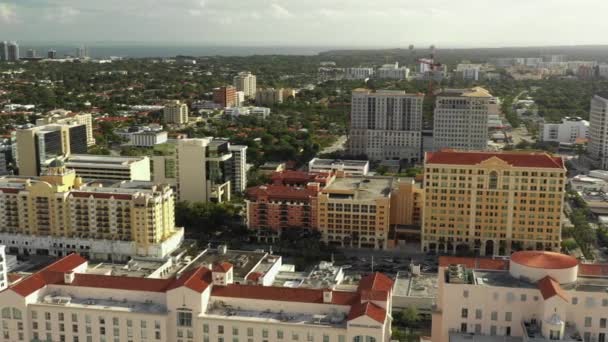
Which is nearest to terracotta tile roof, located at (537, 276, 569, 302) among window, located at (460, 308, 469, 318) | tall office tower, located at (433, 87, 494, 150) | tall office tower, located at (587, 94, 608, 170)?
window, located at (460, 308, 469, 318)

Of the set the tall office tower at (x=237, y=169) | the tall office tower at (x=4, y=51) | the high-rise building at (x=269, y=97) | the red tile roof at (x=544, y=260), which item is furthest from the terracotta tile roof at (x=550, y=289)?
the tall office tower at (x=4, y=51)

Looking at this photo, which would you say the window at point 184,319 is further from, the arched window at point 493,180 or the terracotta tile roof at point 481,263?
the arched window at point 493,180

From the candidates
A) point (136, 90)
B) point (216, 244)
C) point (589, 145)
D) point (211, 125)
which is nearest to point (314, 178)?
point (216, 244)

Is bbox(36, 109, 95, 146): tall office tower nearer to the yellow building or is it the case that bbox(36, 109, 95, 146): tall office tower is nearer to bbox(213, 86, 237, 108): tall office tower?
the yellow building

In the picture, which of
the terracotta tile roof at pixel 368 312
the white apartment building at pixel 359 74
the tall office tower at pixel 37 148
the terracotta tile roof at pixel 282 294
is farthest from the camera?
the white apartment building at pixel 359 74

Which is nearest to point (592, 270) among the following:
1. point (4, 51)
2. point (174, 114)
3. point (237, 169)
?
point (237, 169)

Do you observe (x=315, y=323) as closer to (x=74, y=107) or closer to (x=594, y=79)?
(x=74, y=107)
